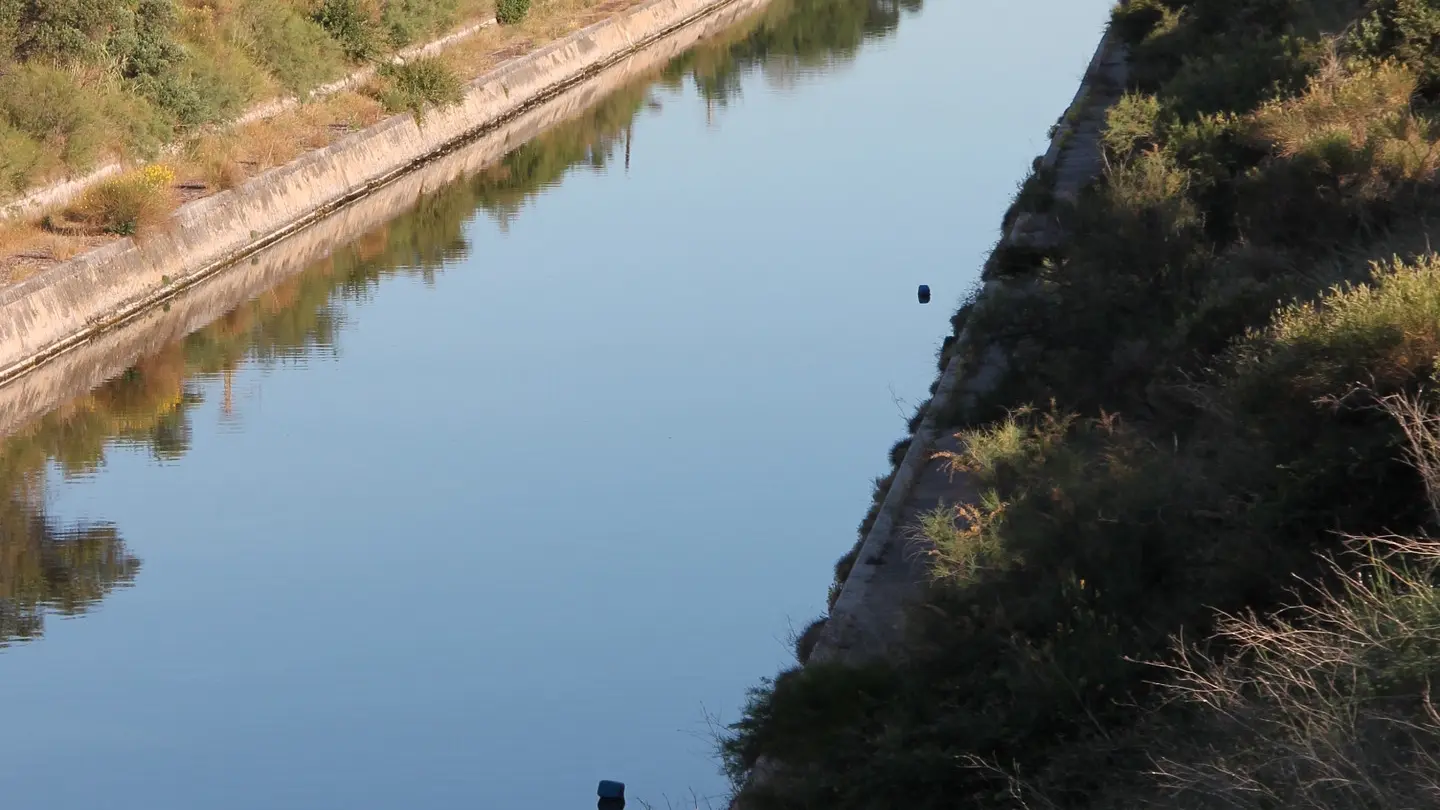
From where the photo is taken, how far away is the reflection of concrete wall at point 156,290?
50.6ft

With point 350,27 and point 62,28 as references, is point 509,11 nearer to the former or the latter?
point 350,27

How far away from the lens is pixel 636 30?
124ft

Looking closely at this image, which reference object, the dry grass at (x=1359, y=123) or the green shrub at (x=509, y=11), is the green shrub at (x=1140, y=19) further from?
the dry grass at (x=1359, y=123)

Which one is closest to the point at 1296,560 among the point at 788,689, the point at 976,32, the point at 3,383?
the point at 788,689

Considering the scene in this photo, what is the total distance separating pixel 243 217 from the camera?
20.1m

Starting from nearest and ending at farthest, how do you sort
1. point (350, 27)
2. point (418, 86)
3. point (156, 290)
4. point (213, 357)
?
point (213, 357) < point (156, 290) < point (418, 86) < point (350, 27)

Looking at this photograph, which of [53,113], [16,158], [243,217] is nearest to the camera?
[16,158]

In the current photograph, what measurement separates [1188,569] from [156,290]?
1360cm

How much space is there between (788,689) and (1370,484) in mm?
Result: 2209

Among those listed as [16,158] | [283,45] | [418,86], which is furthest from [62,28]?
[418,86]

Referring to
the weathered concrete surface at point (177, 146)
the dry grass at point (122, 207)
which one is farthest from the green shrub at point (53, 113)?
the dry grass at point (122, 207)

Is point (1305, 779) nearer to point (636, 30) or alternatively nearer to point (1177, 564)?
point (1177, 564)

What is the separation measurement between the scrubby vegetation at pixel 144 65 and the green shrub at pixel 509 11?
599 cm

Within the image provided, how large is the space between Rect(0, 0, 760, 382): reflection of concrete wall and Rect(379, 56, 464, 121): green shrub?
0.73ft
